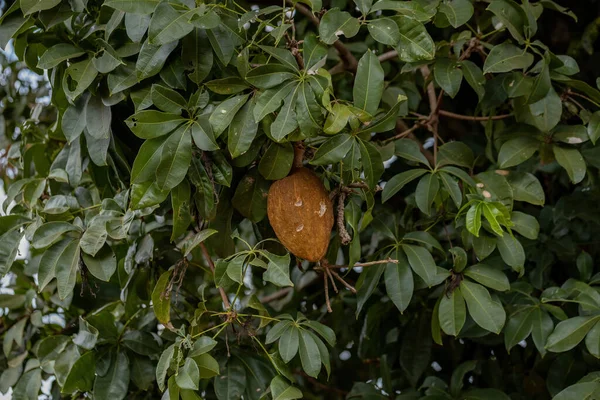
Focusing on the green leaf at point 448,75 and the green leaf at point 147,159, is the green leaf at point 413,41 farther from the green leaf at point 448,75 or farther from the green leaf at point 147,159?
the green leaf at point 147,159

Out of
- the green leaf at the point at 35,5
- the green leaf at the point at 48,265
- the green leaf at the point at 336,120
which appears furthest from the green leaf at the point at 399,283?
the green leaf at the point at 35,5

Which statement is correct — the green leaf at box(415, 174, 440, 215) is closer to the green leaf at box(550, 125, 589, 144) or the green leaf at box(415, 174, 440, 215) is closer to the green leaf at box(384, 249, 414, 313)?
the green leaf at box(384, 249, 414, 313)

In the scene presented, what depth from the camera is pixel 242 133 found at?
43.3 inches

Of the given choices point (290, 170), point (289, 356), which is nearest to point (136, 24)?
point (290, 170)

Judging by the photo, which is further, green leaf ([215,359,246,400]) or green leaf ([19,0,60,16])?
green leaf ([215,359,246,400])

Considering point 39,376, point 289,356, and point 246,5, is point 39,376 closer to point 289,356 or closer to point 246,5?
point 289,356

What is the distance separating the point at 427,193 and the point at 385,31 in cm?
29

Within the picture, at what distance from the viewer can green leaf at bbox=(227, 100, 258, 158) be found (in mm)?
1100

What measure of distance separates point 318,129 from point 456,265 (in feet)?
1.20

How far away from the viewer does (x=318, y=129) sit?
1082 mm

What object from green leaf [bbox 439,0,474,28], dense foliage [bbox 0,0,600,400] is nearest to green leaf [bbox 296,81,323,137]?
dense foliage [bbox 0,0,600,400]

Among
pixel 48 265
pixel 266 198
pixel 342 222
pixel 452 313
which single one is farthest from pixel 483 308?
pixel 48 265

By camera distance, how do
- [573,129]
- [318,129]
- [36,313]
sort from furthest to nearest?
[36,313] < [573,129] < [318,129]

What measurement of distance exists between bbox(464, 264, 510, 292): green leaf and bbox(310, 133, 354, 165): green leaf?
345 millimetres
